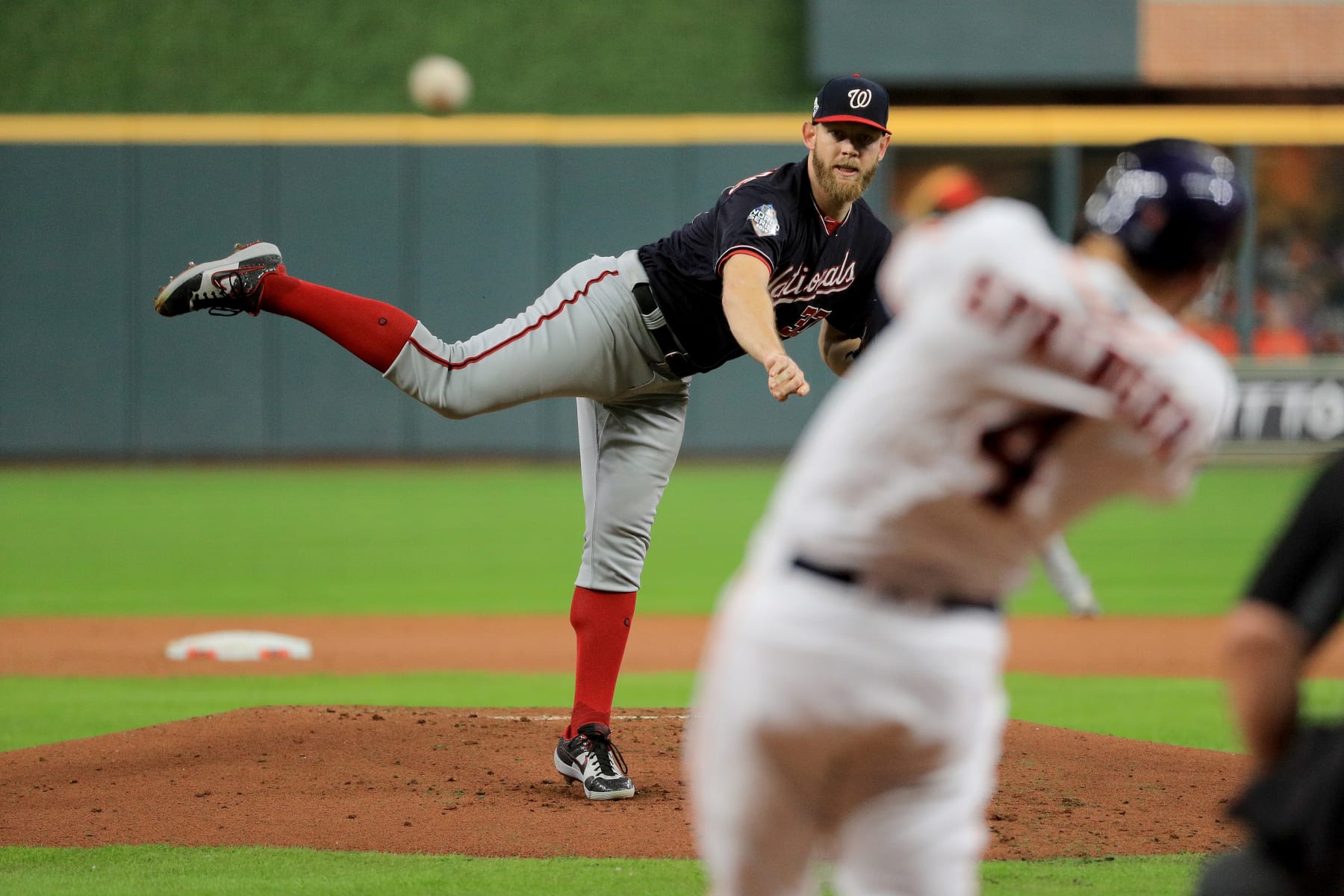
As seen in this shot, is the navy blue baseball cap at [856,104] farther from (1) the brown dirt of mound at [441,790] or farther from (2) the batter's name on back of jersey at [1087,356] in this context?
(2) the batter's name on back of jersey at [1087,356]

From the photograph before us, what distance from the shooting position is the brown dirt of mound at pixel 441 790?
13.5ft

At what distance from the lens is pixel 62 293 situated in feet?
61.0

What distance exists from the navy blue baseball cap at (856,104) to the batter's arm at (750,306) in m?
0.54

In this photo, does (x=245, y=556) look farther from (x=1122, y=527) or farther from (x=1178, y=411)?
(x=1178, y=411)

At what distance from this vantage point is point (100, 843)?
405 centimetres

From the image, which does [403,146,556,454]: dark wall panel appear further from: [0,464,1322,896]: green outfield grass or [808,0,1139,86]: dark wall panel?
[808,0,1139,86]: dark wall panel

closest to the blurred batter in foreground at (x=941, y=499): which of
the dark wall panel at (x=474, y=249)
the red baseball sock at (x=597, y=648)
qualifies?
the red baseball sock at (x=597, y=648)

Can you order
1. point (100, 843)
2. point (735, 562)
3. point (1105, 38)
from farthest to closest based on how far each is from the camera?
point (1105, 38), point (735, 562), point (100, 843)

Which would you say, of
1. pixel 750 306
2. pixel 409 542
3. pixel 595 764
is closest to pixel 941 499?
pixel 750 306

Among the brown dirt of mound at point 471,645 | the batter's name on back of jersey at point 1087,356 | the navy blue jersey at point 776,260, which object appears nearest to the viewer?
the batter's name on back of jersey at point 1087,356

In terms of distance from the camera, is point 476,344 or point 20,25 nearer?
point 476,344

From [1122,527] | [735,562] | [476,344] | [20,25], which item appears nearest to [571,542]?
[735,562]

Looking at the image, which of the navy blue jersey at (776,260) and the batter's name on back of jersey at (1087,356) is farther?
the navy blue jersey at (776,260)

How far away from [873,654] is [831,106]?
2.77 meters
